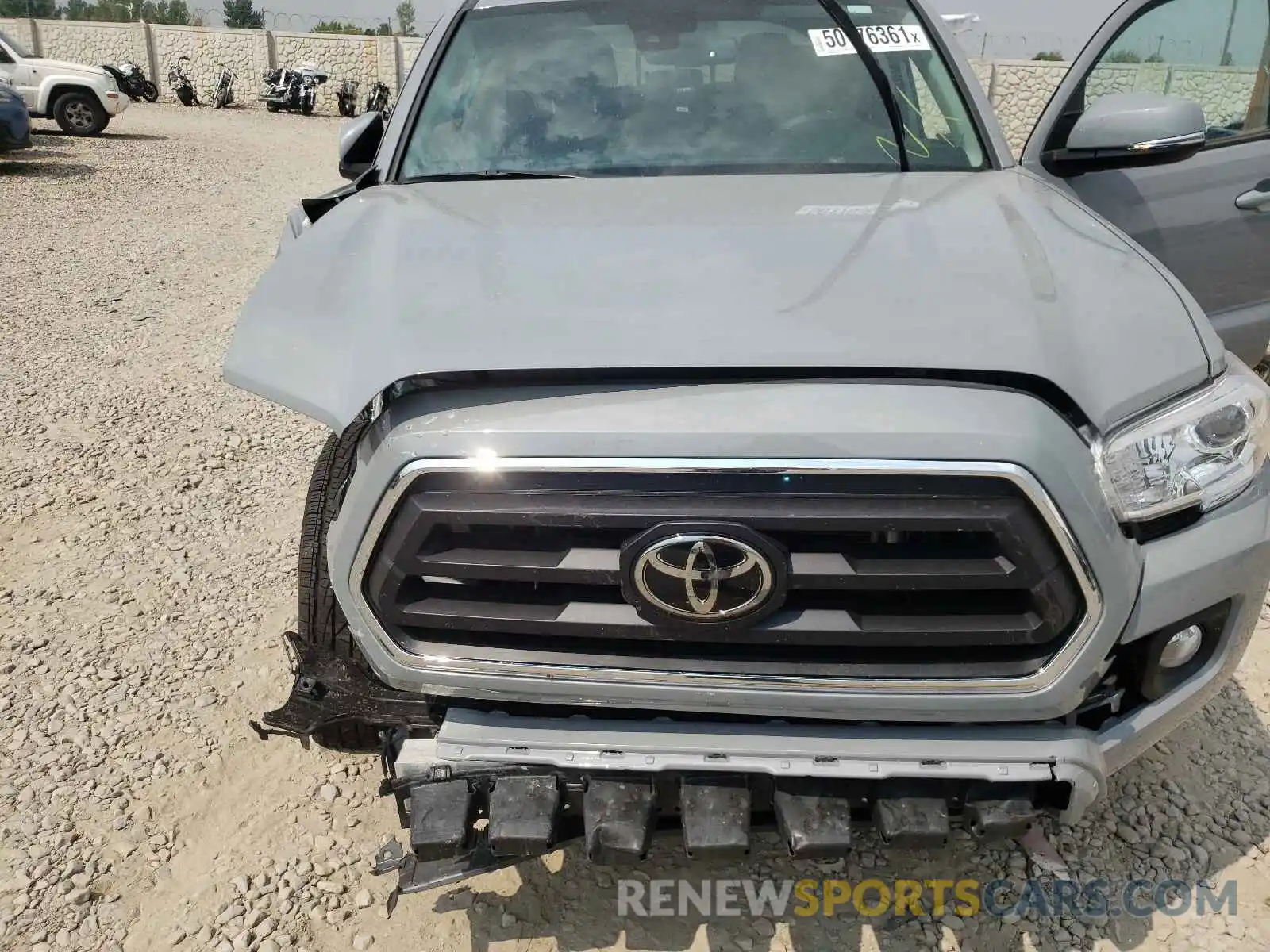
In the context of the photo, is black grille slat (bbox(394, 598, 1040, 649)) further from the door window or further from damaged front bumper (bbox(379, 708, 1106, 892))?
the door window

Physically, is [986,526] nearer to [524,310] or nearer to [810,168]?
[524,310]

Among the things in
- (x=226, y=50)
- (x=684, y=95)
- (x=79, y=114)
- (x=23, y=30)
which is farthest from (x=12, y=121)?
(x=23, y=30)

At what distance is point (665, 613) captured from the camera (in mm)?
1577

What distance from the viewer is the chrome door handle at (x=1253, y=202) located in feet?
11.7

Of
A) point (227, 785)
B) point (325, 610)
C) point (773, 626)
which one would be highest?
point (773, 626)

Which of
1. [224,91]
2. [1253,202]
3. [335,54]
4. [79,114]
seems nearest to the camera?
[1253,202]

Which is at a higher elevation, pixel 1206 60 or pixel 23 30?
pixel 1206 60

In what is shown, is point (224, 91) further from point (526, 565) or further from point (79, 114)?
point (526, 565)

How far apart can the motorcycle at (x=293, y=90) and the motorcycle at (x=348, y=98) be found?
2.16 feet

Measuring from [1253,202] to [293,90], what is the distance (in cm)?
2530

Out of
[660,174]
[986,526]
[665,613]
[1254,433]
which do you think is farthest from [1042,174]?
[665,613]

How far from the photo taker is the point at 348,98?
24828 millimetres

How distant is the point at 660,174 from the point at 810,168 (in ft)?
1.35

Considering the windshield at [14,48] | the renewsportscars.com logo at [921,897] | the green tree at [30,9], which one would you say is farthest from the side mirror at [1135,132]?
the green tree at [30,9]
